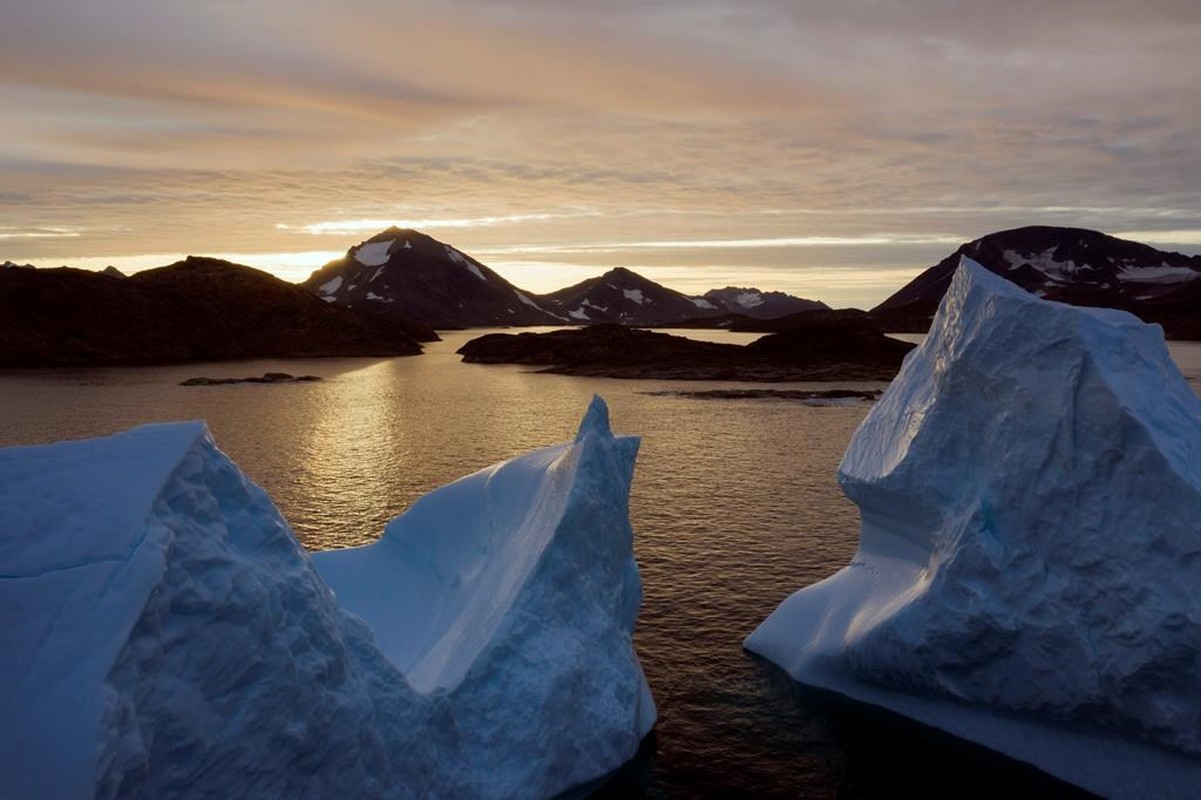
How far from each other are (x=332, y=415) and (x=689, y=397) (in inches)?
1030

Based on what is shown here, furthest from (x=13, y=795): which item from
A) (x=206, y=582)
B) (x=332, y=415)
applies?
(x=332, y=415)


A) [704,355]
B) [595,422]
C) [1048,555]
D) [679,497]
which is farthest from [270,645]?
[704,355]

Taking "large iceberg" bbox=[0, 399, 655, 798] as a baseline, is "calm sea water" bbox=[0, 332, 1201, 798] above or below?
below

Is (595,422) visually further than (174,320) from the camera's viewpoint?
No

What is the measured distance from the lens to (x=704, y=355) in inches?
3661

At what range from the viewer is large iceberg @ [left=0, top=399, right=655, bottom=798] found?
660cm

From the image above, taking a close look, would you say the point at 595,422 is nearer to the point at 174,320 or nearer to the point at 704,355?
the point at 704,355

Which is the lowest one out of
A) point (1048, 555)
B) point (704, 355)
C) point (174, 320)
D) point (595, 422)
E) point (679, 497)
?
point (679, 497)

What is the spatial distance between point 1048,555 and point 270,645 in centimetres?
1057

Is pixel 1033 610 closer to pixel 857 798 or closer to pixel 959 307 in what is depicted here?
pixel 857 798

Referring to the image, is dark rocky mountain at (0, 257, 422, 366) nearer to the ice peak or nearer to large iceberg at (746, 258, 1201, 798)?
the ice peak

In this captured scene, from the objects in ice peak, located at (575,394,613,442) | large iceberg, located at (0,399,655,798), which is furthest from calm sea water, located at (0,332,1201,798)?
ice peak, located at (575,394,613,442)

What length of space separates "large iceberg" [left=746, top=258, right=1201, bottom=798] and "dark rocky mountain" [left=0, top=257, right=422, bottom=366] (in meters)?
105

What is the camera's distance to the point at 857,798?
1191 cm
